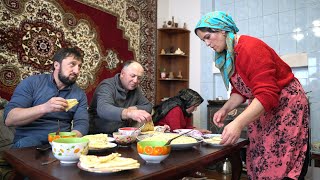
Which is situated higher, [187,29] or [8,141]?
[187,29]

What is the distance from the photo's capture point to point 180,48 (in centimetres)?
475

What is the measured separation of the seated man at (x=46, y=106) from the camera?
Result: 152cm

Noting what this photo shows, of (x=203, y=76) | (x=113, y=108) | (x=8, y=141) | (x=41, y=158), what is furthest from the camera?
(x=203, y=76)

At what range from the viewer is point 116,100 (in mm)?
2189

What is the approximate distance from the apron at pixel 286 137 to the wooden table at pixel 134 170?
0.19 m

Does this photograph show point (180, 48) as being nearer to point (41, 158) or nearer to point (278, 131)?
point (278, 131)

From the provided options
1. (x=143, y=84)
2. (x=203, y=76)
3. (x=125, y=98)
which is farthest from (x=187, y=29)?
(x=125, y=98)

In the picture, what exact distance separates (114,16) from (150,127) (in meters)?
2.44

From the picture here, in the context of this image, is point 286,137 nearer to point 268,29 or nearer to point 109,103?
point 109,103

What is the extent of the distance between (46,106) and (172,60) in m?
3.50

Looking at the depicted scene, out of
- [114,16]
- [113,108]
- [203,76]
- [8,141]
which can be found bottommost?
[8,141]

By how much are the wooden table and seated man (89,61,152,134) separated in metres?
0.74

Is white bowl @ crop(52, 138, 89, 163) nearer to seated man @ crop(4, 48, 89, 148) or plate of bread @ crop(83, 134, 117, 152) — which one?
plate of bread @ crop(83, 134, 117, 152)

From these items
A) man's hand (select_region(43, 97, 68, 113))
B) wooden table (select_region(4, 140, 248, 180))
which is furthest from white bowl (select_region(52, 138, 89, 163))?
man's hand (select_region(43, 97, 68, 113))
